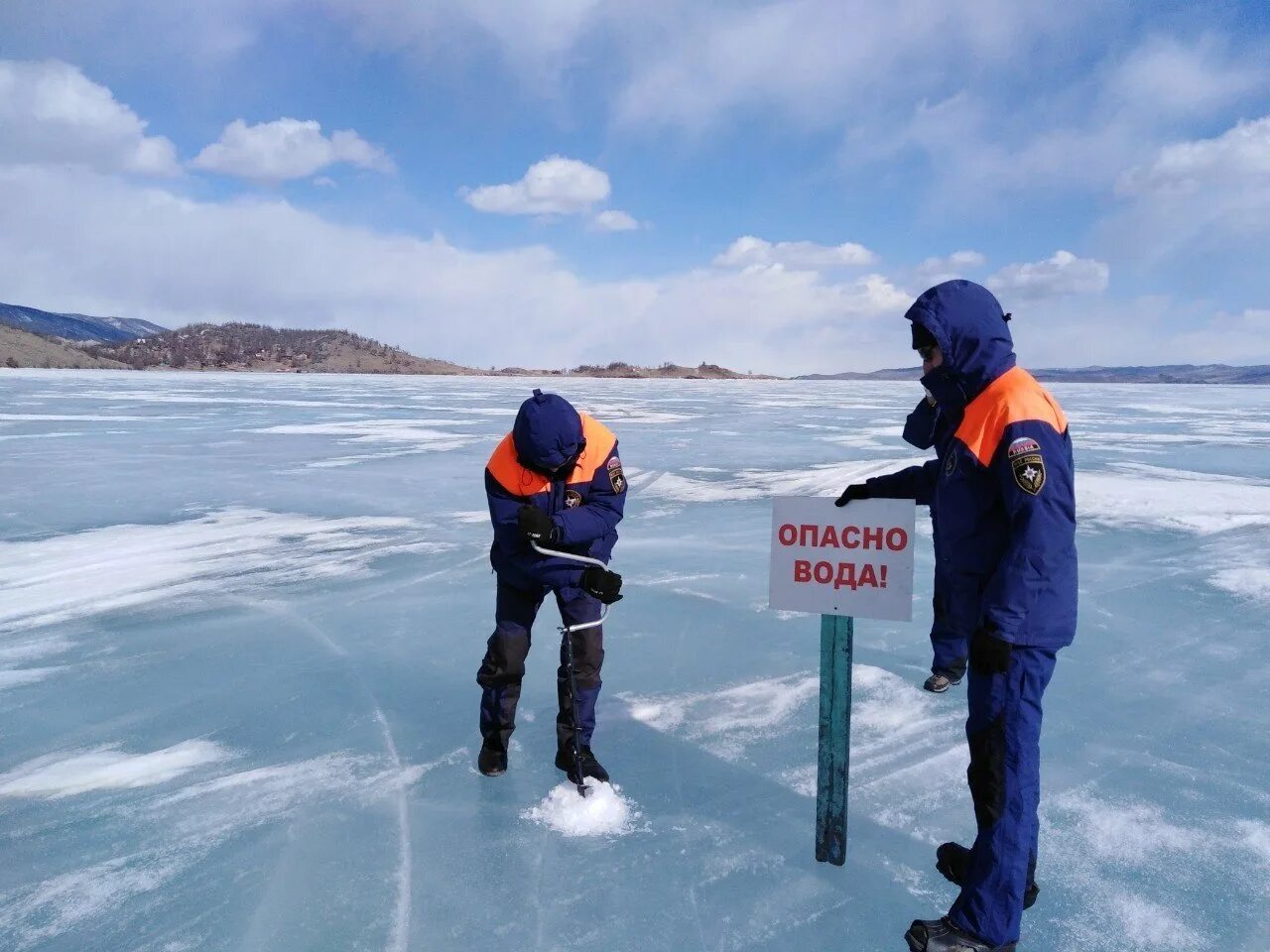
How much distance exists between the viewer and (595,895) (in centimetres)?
223

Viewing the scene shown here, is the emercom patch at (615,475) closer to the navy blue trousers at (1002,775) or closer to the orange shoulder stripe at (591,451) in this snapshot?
the orange shoulder stripe at (591,451)

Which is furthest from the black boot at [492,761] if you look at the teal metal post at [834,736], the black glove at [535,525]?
the teal metal post at [834,736]

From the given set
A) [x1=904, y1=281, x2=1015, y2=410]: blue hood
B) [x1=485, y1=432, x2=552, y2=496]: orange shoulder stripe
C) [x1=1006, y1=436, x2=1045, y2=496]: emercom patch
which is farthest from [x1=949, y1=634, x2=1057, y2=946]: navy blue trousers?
[x1=485, y1=432, x2=552, y2=496]: orange shoulder stripe

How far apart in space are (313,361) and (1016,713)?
120 m

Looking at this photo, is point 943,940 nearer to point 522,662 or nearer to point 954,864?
point 954,864

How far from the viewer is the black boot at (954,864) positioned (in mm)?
2168

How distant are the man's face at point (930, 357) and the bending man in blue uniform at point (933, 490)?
0.02 meters

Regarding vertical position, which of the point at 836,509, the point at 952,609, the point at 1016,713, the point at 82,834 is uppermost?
the point at 836,509

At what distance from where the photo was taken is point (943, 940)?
1.96 m

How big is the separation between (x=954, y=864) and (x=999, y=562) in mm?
976

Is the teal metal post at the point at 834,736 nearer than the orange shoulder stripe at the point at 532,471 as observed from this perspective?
Yes

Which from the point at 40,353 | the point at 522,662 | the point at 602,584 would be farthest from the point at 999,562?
the point at 40,353

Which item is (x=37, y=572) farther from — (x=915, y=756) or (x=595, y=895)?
(x=915, y=756)

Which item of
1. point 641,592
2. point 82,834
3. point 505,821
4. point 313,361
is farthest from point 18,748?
point 313,361
